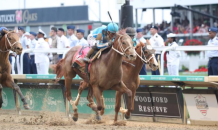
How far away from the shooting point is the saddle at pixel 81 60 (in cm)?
809

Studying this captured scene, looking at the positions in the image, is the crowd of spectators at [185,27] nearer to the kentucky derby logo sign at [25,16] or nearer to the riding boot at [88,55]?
the kentucky derby logo sign at [25,16]

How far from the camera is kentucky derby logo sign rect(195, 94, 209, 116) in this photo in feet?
27.8

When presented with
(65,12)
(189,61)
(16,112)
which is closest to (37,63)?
(16,112)

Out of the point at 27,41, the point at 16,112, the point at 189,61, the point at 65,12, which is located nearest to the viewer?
the point at 16,112

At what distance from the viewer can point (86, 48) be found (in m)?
8.76

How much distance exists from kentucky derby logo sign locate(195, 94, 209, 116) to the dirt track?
0.42 m

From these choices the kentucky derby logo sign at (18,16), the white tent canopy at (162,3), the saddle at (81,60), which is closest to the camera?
the saddle at (81,60)

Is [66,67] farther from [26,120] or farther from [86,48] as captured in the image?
[26,120]

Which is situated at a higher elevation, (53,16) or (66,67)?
(53,16)

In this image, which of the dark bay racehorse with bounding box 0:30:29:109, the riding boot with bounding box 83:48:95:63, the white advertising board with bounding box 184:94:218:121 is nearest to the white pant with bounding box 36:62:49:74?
the dark bay racehorse with bounding box 0:30:29:109

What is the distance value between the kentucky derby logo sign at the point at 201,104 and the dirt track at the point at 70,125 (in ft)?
1.37

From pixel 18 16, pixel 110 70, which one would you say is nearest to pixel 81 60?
pixel 110 70

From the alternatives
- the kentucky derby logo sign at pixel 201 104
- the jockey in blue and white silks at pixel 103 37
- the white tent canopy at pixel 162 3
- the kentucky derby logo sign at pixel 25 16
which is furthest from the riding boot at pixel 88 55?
the kentucky derby logo sign at pixel 25 16

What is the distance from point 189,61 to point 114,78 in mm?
12629
